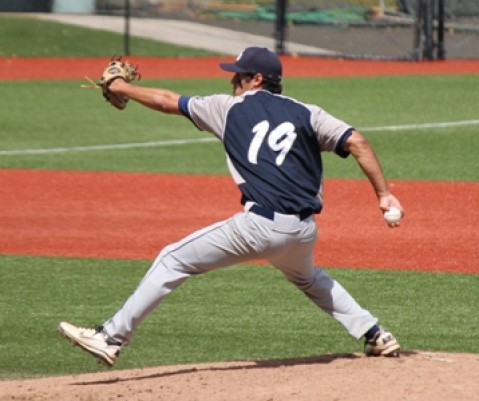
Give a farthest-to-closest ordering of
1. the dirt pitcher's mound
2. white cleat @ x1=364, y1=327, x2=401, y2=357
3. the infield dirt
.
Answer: white cleat @ x1=364, y1=327, x2=401, y2=357, the infield dirt, the dirt pitcher's mound

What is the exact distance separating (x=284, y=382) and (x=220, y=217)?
6.12m

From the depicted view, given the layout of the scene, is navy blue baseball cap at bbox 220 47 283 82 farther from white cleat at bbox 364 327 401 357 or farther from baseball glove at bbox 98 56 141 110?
white cleat at bbox 364 327 401 357

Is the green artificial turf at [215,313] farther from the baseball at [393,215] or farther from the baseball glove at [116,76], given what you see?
the baseball glove at [116,76]

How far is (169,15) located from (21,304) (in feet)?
92.2

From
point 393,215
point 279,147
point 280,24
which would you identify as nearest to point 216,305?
point 279,147

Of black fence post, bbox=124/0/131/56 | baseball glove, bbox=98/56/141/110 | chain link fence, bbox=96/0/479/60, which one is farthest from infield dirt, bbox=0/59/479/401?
chain link fence, bbox=96/0/479/60

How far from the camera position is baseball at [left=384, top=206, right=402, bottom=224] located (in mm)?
6898

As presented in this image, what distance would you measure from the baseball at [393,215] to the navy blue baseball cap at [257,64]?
38.2 inches

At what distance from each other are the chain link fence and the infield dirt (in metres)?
13.0

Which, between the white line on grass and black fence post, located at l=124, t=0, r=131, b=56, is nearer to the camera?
the white line on grass

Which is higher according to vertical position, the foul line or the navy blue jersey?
the navy blue jersey

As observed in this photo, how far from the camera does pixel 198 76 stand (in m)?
25.6

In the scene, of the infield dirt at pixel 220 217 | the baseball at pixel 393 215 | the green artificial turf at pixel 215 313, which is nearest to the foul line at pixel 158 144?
the infield dirt at pixel 220 217

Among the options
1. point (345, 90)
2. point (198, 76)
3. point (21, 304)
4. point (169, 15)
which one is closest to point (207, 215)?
point (21, 304)
